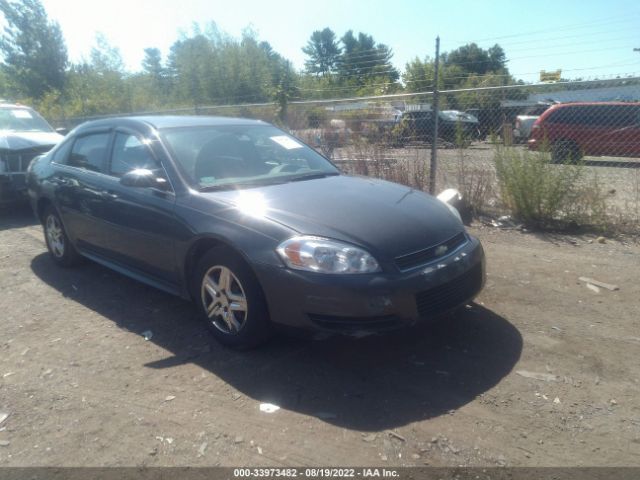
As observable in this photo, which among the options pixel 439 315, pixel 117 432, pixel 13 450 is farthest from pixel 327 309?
pixel 13 450

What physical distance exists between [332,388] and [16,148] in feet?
23.8

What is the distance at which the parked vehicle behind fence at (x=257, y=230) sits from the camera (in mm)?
3037

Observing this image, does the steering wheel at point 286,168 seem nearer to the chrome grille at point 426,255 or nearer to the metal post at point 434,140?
the chrome grille at point 426,255

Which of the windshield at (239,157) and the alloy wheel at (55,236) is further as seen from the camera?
the alloy wheel at (55,236)

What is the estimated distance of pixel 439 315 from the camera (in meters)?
3.22

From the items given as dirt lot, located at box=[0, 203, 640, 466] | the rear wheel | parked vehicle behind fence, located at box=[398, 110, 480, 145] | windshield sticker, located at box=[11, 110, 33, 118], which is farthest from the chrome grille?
windshield sticker, located at box=[11, 110, 33, 118]

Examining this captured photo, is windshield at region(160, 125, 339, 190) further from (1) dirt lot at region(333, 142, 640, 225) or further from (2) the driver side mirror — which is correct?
(1) dirt lot at region(333, 142, 640, 225)

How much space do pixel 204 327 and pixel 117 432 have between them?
129 cm

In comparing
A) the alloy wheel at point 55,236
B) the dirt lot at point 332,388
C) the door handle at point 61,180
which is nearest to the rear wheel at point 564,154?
the dirt lot at point 332,388

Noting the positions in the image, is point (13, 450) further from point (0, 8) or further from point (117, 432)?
point (0, 8)

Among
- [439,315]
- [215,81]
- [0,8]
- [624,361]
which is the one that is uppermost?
[0,8]

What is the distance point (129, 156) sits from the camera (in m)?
4.38

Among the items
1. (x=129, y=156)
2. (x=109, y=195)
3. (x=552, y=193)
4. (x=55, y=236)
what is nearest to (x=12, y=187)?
(x=55, y=236)

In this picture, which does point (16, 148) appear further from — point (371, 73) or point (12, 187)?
point (371, 73)
